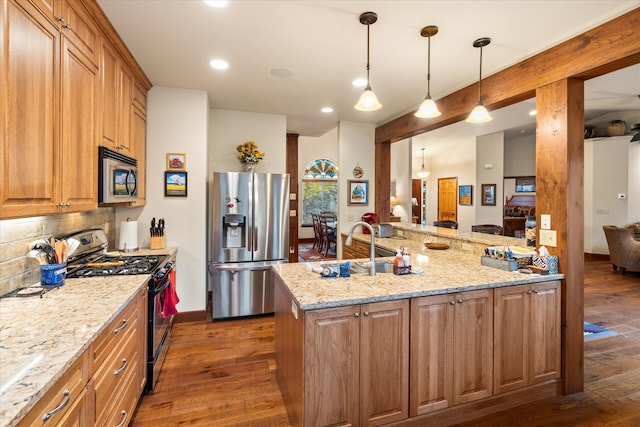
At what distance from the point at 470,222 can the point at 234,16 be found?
795cm

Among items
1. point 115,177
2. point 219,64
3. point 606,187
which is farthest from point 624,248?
point 115,177

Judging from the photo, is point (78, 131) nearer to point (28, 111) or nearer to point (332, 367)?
point (28, 111)

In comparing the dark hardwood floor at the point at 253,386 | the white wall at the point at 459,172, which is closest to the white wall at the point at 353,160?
the dark hardwood floor at the point at 253,386

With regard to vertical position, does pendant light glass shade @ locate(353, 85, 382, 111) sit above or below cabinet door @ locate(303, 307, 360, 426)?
above

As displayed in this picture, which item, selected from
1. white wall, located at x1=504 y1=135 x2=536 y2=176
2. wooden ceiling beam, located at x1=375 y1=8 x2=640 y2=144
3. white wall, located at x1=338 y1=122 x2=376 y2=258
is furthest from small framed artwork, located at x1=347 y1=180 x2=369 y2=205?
white wall, located at x1=504 y1=135 x2=536 y2=176

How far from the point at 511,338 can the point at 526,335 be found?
0.14m

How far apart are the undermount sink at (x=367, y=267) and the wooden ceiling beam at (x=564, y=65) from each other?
1.84m

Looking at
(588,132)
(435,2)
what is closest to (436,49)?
(435,2)

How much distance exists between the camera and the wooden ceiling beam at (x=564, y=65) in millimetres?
1986

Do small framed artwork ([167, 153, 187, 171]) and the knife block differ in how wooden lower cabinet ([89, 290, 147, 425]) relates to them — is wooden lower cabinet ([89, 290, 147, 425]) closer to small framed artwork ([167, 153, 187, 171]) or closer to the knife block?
the knife block

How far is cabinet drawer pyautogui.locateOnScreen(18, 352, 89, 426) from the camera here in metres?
0.92

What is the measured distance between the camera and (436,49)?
2590 millimetres

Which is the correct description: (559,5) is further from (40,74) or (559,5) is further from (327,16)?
(40,74)

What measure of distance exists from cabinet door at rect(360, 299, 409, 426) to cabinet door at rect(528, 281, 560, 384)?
1034 millimetres
